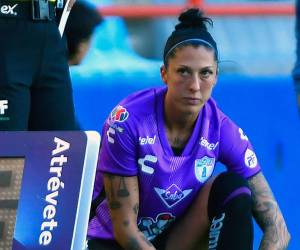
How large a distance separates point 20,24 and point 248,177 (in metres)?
0.99

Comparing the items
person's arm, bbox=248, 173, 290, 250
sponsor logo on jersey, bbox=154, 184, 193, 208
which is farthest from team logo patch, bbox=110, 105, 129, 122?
person's arm, bbox=248, 173, 290, 250

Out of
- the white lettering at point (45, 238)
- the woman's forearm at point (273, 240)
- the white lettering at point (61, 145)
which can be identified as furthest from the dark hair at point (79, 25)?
the white lettering at point (45, 238)

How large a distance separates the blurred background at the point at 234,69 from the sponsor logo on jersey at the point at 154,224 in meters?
0.95

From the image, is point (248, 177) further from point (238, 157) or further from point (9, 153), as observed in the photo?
point (9, 153)

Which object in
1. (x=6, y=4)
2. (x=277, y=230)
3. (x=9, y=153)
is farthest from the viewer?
(x=277, y=230)

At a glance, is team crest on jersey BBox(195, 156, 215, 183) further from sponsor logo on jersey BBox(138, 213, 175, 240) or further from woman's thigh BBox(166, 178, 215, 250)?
sponsor logo on jersey BBox(138, 213, 175, 240)

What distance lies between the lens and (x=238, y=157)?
3598 millimetres

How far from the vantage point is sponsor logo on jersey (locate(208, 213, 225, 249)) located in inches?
135

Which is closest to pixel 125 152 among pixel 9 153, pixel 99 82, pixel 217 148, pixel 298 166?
pixel 217 148

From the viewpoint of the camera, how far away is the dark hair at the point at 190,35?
3547mm

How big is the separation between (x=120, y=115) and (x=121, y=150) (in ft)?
0.43

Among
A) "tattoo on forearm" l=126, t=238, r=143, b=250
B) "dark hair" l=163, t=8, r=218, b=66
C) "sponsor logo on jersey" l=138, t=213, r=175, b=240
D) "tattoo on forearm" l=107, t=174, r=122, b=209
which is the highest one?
"dark hair" l=163, t=8, r=218, b=66

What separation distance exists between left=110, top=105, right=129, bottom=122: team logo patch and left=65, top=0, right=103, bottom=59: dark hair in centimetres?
97

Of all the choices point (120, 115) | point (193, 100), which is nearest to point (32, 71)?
point (120, 115)
